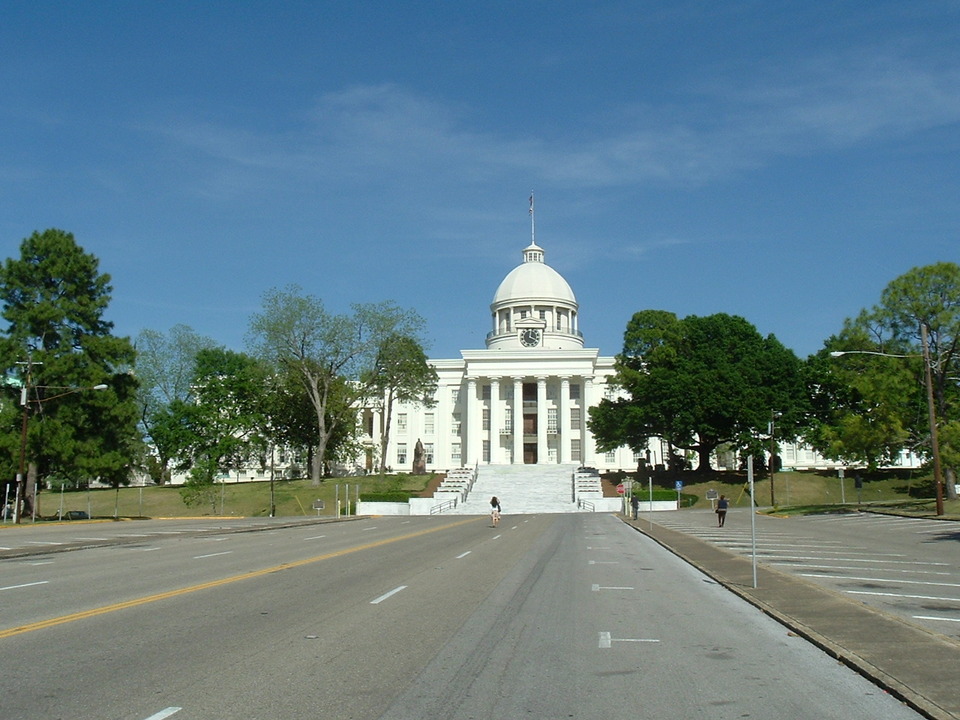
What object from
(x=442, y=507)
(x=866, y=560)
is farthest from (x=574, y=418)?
(x=866, y=560)

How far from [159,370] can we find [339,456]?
21.3 m

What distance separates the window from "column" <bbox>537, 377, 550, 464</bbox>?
3.07 meters

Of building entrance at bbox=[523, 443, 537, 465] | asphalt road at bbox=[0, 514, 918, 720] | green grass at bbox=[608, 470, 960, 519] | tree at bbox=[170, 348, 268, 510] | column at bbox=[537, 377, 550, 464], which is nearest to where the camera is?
asphalt road at bbox=[0, 514, 918, 720]

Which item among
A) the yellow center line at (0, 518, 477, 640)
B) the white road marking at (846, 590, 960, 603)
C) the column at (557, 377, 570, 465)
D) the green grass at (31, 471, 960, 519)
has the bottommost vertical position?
the white road marking at (846, 590, 960, 603)

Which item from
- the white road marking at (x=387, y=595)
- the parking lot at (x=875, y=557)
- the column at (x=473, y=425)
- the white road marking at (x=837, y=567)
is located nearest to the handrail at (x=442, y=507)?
the column at (x=473, y=425)

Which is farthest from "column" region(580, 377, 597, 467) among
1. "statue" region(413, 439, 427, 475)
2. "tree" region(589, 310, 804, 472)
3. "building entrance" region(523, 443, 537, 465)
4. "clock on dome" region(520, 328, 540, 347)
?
"statue" region(413, 439, 427, 475)

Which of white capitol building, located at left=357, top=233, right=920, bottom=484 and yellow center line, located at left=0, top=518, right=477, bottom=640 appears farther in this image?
white capitol building, located at left=357, top=233, right=920, bottom=484

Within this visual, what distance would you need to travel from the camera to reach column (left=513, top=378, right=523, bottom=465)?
10044cm

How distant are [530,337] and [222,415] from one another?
39679mm

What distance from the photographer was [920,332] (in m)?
47.6

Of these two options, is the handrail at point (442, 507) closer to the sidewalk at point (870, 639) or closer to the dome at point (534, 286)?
the dome at point (534, 286)

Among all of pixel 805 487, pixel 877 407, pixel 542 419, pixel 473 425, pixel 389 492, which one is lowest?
pixel 389 492

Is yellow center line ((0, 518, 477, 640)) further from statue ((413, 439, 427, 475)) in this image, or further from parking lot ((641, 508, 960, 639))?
statue ((413, 439, 427, 475))

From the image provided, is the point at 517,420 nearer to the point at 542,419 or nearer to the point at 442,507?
the point at 542,419
